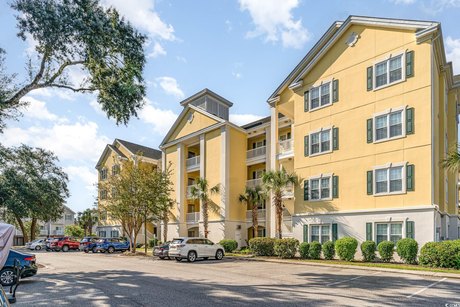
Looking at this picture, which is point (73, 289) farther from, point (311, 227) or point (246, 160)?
point (246, 160)

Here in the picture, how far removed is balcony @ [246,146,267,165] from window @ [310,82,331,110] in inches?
306

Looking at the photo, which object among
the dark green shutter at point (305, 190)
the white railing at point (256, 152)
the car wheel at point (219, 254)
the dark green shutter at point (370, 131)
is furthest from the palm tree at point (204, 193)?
the dark green shutter at point (370, 131)

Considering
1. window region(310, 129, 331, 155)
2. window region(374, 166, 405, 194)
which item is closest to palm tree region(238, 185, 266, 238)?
window region(310, 129, 331, 155)

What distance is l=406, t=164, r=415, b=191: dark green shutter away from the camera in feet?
70.5

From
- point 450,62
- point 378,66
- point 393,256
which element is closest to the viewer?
point 393,256

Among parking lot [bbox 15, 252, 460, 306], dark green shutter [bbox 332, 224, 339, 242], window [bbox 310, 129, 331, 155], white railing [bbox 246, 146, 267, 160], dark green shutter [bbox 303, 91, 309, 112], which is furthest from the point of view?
white railing [bbox 246, 146, 267, 160]

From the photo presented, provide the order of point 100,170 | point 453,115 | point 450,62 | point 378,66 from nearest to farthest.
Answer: point 378,66 < point 450,62 < point 453,115 < point 100,170

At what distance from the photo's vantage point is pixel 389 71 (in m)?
23.4

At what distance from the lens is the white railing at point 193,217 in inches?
1491

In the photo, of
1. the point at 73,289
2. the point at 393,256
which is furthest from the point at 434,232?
the point at 73,289

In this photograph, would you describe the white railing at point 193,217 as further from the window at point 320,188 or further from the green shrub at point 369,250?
the green shrub at point 369,250

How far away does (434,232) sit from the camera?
20.3 meters

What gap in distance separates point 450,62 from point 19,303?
91.8 ft

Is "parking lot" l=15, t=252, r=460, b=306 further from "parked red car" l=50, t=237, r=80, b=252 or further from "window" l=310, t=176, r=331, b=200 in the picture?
"parked red car" l=50, t=237, r=80, b=252
